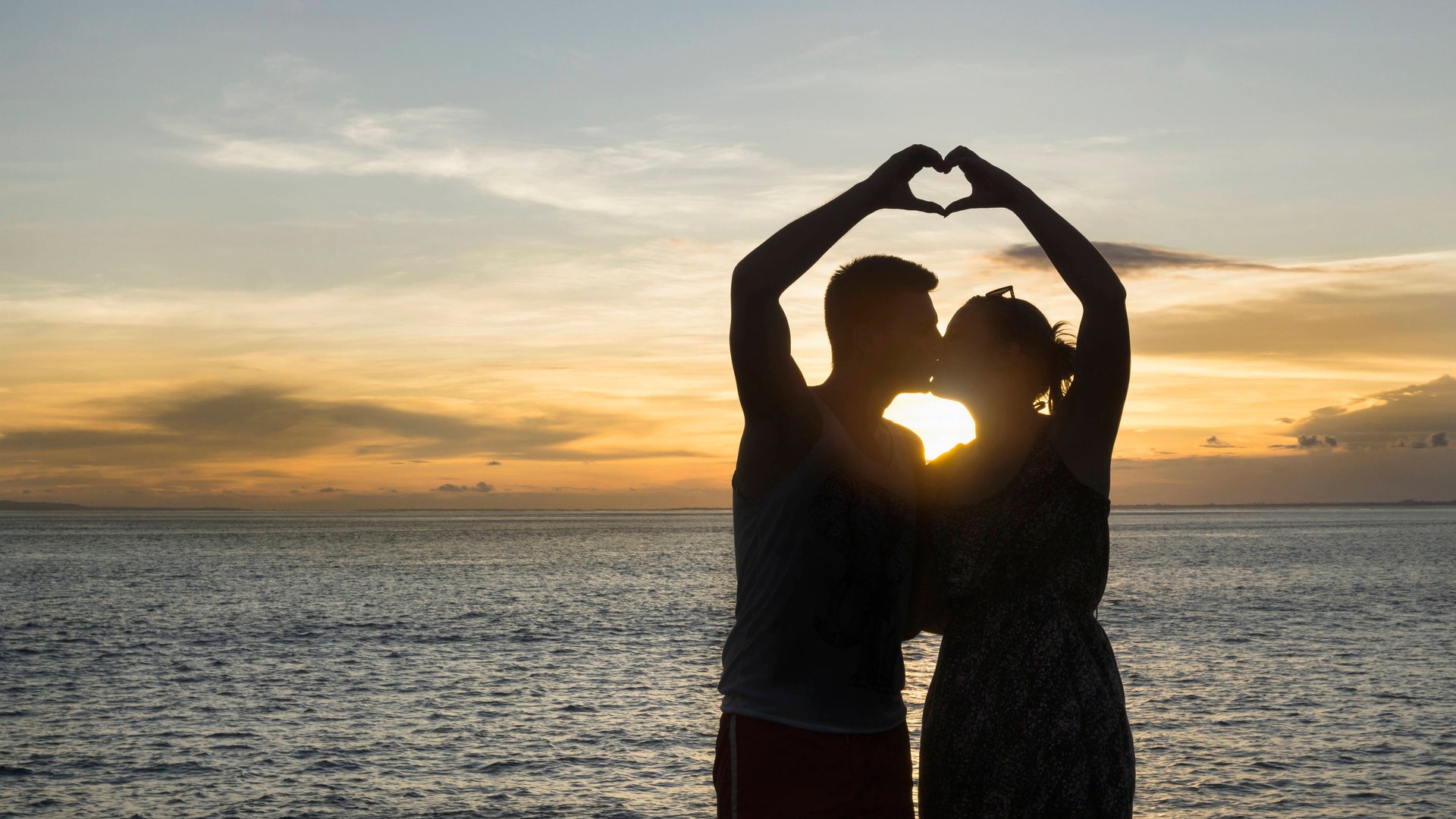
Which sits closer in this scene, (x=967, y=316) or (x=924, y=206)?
(x=924, y=206)

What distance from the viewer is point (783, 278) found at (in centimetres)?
302

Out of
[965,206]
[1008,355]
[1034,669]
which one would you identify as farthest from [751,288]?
[1034,669]

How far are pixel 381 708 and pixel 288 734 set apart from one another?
2955 millimetres

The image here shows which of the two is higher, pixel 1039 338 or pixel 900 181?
pixel 900 181

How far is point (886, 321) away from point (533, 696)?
25.0m

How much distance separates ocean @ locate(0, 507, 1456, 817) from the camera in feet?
59.4

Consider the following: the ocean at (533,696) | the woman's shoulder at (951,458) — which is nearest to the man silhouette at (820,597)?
the woman's shoulder at (951,458)

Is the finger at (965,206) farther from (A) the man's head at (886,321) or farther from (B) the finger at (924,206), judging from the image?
(A) the man's head at (886,321)

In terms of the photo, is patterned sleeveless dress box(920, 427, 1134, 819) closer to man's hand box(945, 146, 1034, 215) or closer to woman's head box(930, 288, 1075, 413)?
woman's head box(930, 288, 1075, 413)

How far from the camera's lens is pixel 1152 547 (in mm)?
108562

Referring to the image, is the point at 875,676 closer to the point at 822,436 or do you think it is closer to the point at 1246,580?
the point at 822,436

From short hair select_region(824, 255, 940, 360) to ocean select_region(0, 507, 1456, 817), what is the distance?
48.4 ft

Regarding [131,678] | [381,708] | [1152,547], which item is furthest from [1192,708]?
[1152,547]

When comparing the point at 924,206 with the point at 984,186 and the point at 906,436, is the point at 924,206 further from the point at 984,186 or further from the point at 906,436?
the point at 906,436
